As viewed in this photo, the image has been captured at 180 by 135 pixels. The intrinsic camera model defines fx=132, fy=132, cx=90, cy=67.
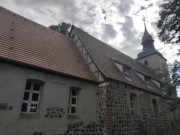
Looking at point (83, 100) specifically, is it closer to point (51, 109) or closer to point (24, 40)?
point (51, 109)

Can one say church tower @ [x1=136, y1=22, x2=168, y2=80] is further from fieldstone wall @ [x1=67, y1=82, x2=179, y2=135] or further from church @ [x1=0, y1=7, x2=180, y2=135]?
fieldstone wall @ [x1=67, y1=82, x2=179, y2=135]

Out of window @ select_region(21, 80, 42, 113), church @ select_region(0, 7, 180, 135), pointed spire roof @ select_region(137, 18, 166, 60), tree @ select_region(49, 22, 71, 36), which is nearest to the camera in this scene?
church @ select_region(0, 7, 180, 135)

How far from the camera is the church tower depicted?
20.2 metres

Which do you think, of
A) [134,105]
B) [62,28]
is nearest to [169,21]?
[134,105]

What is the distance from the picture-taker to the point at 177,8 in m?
7.93

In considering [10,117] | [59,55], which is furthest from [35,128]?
[59,55]

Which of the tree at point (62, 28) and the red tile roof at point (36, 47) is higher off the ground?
the tree at point (62, 28)

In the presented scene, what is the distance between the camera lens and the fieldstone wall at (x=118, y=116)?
6980 millimetres

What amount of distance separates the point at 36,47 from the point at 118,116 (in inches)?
236

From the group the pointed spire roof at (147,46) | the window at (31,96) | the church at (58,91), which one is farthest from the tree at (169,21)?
the pointed spire roof at (147,46)

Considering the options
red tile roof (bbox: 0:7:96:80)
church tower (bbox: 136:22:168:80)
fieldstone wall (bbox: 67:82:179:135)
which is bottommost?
fieldstone wall (bbox: 67:82:179:135)

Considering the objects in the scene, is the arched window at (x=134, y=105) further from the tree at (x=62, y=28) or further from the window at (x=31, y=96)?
the tree at (x=62, y=28)

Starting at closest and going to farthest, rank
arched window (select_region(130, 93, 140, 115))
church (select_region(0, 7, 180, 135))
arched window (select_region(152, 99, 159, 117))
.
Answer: church (select_region(0, 7, 180, 135)) < arched window (select_region(130, 93, 140, 115)) < arched window (select_region(152, 99, 159, 117))

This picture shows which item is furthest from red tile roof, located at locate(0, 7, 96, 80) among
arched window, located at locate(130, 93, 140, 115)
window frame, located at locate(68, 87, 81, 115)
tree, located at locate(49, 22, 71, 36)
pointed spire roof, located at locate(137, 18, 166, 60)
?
pointed spire roof, located at locate(137, 18, 166, 60)
